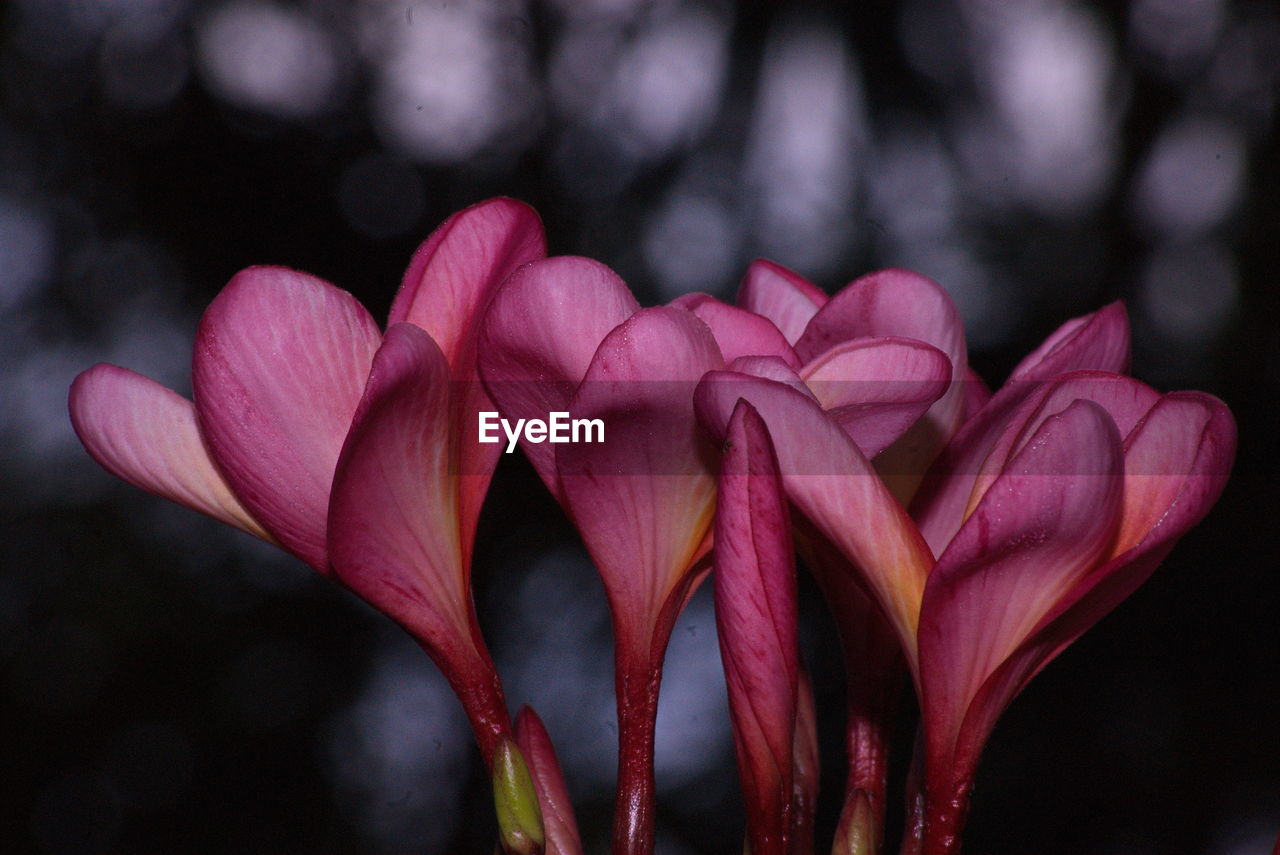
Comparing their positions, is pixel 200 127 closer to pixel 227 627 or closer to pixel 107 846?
pixel 227 627

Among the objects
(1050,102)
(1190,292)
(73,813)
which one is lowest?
(73,813)

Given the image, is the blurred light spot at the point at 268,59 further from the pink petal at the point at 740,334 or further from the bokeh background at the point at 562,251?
the pink petal at the point at 740,334

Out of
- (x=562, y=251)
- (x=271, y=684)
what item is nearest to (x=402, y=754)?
(x=271, y=684)

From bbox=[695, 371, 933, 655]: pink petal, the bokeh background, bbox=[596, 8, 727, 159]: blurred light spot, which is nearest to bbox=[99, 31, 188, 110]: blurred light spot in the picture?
the bokeh background

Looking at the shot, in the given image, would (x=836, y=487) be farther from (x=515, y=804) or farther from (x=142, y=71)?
(x=142, y=71)

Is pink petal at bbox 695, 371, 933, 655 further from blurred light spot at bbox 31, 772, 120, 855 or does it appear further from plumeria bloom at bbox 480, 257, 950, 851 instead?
blurred light spot at bbox 31, 772, 120, 855

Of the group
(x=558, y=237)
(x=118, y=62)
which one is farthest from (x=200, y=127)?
(x=558, y=237)
